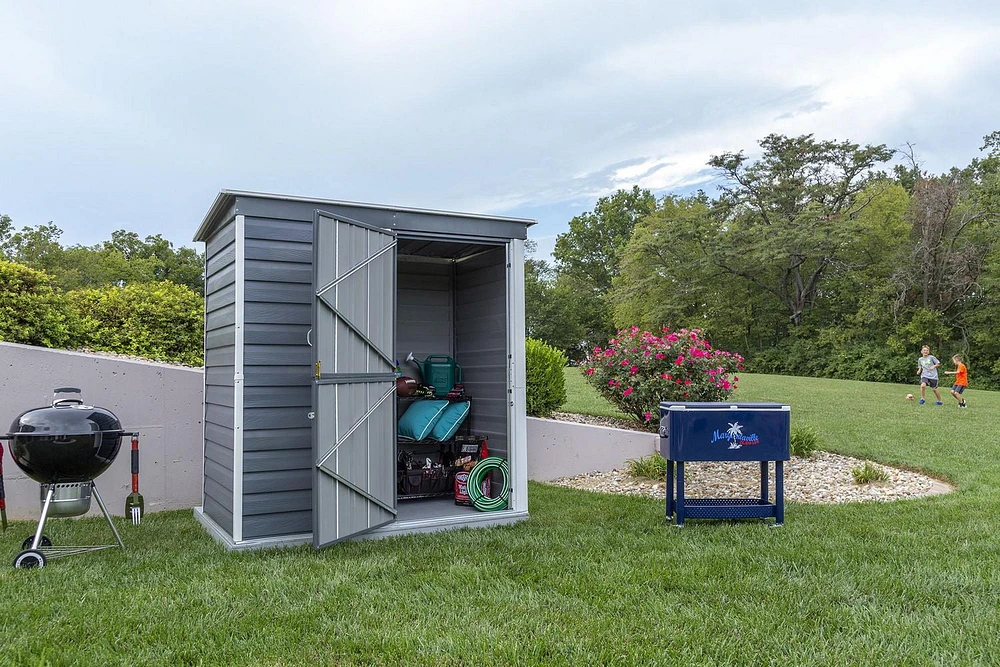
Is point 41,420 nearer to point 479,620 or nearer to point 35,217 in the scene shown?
point 479,620

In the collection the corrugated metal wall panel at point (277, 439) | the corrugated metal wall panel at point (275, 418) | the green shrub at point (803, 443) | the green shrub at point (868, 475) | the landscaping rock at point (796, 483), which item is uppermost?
the corrugated metal wall panel at point (275, 418)

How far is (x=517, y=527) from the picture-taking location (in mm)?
5406

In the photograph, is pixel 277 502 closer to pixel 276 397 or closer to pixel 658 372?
pixel 276 397

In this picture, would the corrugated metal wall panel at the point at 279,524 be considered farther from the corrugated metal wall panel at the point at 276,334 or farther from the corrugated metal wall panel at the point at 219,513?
the corrugated metal wall panel at the point at 276,334

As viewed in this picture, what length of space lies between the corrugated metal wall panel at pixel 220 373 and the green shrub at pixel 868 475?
5.85m

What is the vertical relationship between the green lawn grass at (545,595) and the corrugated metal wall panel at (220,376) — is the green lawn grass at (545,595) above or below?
below

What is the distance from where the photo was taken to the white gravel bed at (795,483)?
6.72 meters

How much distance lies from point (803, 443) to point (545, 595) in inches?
218

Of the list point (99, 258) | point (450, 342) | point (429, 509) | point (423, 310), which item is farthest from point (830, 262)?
point (99, 258)

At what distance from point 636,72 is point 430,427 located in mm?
5539

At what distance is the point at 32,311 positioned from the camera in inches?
255

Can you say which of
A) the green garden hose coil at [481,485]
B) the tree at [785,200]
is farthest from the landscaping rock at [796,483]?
the tree at [785,200]

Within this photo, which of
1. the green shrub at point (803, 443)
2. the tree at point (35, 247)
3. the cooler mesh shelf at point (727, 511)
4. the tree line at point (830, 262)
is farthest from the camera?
the tree at point (35, 247)

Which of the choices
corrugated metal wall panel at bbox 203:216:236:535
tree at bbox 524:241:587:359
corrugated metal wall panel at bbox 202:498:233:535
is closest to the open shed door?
corrugated metal wall panel at bbox 203:216:236:535
